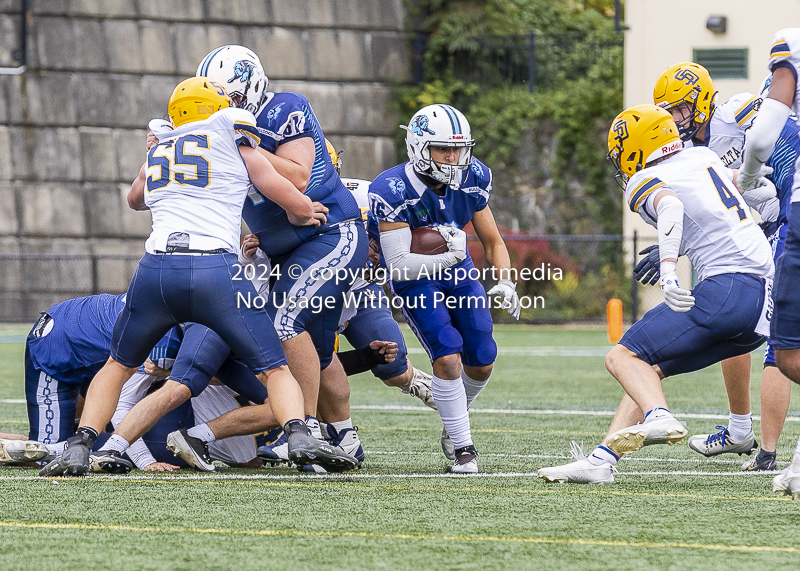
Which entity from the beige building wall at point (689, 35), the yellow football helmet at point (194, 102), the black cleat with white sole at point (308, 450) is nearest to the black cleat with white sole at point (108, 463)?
the black cleat with white sole at point (308, 450)

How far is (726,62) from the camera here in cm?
1867

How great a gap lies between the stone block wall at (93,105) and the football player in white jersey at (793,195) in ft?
50.3

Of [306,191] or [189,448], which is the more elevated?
[306,191]

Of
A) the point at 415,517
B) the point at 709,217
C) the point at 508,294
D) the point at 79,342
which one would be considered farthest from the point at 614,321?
the point at 415,517

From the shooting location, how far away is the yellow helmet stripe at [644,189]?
470cm

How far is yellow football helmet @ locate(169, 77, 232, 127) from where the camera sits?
4.83 metres

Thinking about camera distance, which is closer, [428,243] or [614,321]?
[428,243]

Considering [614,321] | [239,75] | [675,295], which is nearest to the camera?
[675,295]

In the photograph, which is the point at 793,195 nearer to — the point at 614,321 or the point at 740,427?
the point at 740,427

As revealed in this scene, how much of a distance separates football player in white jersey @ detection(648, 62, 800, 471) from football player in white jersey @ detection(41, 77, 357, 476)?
1.68 m

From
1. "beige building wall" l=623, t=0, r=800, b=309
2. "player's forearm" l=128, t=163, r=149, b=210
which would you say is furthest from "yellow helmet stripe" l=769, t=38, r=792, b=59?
"beige building wall" l=623, t=0, r=800, b=309

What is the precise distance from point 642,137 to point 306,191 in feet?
4.98

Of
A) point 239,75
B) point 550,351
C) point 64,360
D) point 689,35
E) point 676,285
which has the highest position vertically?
point 689,35

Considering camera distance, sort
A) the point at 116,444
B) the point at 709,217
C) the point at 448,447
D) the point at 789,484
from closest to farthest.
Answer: the point at 789,484 → the point at 709,217 → the point at 116,444 → the point at 448,447
